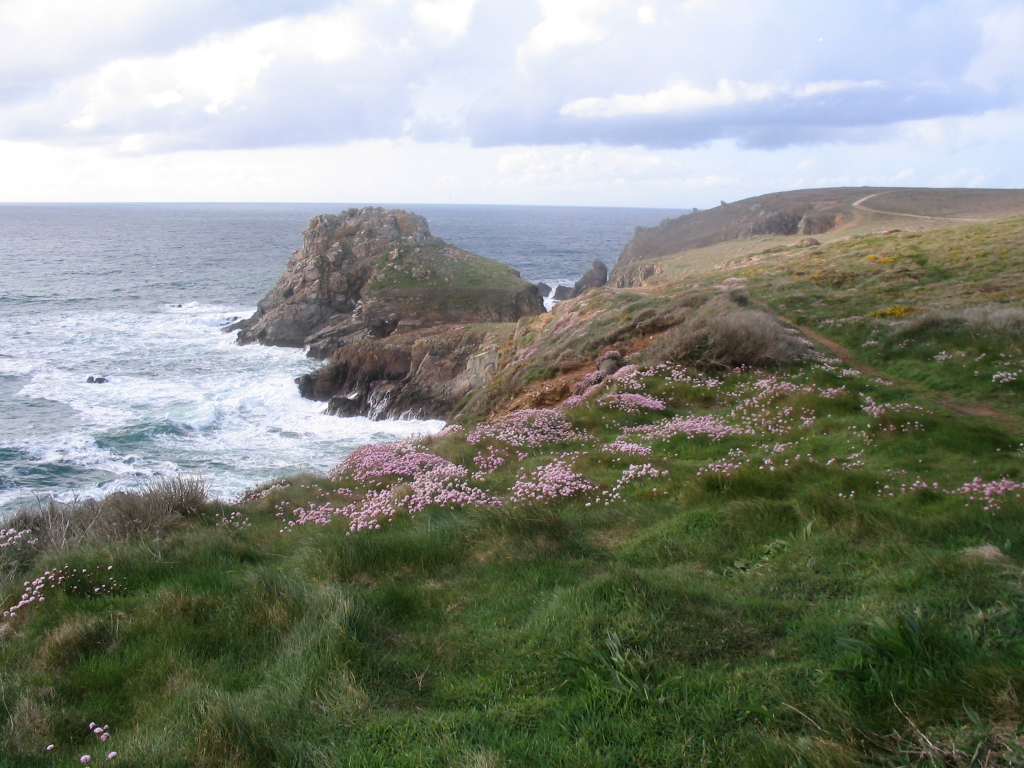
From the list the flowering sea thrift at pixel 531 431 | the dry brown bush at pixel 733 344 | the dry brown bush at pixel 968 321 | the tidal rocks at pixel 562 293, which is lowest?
the tidal rocks at pixel 562 293

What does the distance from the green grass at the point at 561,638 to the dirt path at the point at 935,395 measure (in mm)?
3205

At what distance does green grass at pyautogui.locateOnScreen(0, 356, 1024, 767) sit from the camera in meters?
3.54

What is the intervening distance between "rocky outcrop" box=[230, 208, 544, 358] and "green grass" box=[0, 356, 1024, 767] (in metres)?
34.0

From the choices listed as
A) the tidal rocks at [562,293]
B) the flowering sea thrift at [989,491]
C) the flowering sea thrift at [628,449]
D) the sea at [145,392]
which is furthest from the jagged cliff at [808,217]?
the flowering sea thrift at [989,491]

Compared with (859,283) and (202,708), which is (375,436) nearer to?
(859,283)

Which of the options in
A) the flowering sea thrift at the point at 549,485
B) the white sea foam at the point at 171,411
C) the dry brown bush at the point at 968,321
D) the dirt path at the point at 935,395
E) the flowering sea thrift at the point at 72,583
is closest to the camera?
the flowering sea thrift at the point at 72,583

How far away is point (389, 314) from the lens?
4219cm

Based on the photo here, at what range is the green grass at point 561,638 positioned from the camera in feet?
11.6

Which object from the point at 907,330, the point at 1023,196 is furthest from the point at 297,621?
the point at 1023,196

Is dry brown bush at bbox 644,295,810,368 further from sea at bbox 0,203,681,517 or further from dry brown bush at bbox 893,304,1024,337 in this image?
sea at bbox 0,203,681,517

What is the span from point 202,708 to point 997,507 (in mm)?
7407

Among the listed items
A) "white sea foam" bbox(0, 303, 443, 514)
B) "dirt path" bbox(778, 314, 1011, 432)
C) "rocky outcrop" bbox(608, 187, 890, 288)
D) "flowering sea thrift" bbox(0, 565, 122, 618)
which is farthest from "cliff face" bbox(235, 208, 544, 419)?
"rocky outcrop" bbox(608, 187, 890, 288)

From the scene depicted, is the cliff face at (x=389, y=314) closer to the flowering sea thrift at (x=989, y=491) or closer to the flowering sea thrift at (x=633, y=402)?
the flowering sea thrift at (x=633, y=402)

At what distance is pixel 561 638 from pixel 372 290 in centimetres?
4270
